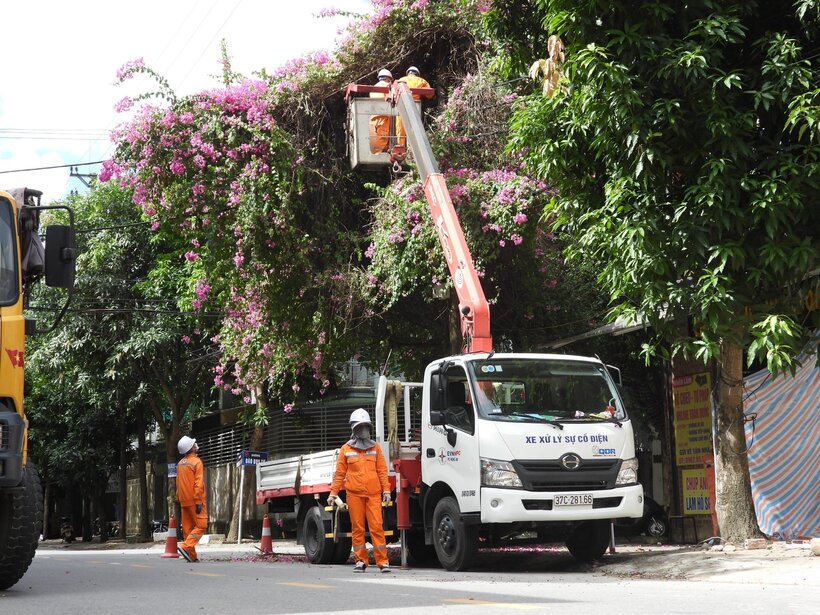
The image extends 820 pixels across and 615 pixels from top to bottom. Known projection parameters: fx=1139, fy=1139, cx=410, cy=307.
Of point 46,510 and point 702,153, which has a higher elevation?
point 702,153

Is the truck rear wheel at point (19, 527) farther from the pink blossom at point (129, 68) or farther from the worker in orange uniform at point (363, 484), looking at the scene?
the pink blossom at point (129, 68)

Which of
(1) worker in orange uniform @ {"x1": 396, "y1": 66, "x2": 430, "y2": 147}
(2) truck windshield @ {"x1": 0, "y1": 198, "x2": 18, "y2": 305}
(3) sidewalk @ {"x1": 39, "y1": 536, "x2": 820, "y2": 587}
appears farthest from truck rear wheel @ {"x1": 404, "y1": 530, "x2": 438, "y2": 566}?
(1) worker in orange uniform @ {"x1": 396, "y1": 66, "x2": 430, "y2": 147}

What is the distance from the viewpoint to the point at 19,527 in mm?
10250

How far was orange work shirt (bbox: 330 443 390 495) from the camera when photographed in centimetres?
1290

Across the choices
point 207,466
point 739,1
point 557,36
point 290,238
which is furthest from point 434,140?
point 207,466

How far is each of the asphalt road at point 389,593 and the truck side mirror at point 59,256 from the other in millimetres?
2754

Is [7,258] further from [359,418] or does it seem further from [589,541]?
[589,541]

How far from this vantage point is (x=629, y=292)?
12508 mm

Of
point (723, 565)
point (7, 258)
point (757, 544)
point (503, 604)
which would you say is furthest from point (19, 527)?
point (757, 544)

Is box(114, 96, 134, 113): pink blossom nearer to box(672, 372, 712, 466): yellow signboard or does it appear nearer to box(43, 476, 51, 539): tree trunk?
box(672, 372, 712, 466): yellow signboard

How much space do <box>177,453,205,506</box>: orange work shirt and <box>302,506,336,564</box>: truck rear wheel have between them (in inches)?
61.8

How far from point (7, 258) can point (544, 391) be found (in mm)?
5967

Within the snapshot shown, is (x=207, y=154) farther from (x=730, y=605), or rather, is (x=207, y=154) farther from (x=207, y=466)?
(x=207, y=466)

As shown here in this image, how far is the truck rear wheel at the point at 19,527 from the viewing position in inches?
401
